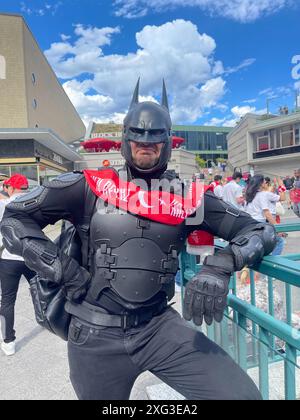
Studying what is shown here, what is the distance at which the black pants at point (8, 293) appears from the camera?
3244 mm

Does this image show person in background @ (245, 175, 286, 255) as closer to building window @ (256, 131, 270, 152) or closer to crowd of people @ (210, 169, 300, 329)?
crowd of people @ (210, 169, 300, 329)

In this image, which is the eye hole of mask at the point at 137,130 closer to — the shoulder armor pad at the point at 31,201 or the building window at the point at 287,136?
the shoulder armor pad at the point at 31,201

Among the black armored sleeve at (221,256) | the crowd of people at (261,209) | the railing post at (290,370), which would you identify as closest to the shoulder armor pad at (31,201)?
the black armored sleeve at (221,256)

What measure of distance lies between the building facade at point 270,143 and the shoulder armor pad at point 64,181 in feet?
114

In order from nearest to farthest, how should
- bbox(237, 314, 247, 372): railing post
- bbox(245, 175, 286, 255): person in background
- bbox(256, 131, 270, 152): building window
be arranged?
1. bbox(237, 314, 247, 372): railing post
2. bbox(245, 175, 286, 255): person in background
3. bbox(256, 131, 270, 152): building window

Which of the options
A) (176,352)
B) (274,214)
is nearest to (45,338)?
(176,352)

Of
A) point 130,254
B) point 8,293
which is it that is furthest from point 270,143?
point 130,254

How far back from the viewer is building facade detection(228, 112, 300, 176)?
3350 centimetres

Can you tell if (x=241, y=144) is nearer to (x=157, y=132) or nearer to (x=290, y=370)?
(x=157, y=132)

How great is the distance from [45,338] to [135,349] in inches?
93.7

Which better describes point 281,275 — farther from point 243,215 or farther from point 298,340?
point 243,215

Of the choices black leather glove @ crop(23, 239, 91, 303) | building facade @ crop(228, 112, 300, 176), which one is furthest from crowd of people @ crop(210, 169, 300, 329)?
building facade @ crop(228, 112, 300, 176)

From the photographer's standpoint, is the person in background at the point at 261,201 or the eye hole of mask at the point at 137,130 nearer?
the eye hole of mask at the point at 137,130

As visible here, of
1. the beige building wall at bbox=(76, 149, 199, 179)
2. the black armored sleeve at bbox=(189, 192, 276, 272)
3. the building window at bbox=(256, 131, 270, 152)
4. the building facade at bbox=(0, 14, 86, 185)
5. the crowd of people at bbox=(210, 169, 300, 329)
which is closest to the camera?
the black armored sleeve at bbox=(189, 192, 276, 272)
